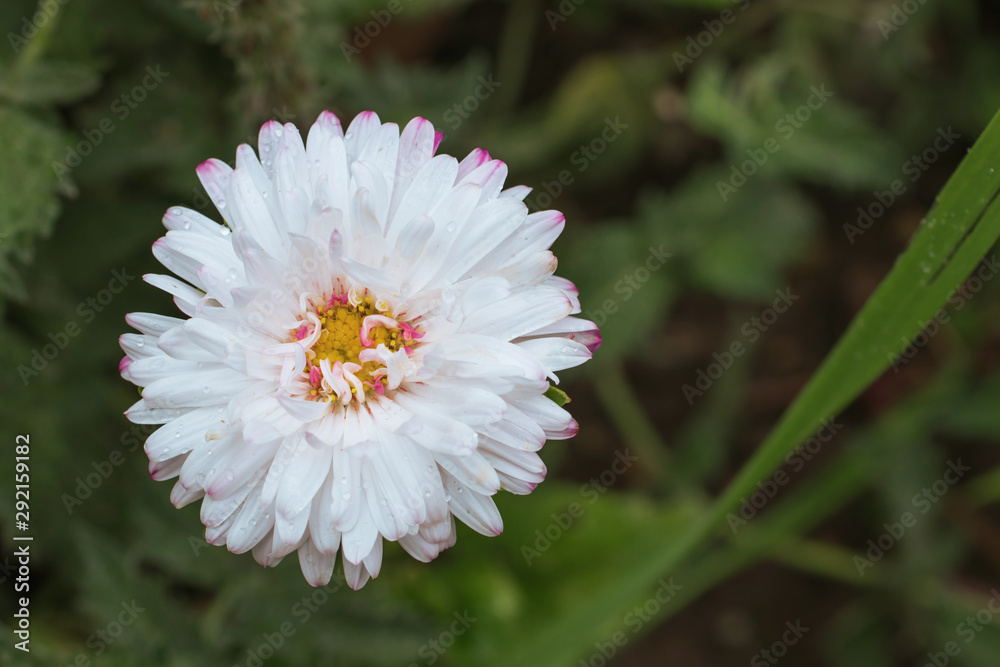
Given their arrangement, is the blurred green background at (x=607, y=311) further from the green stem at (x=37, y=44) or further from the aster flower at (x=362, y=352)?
the aster flower at (x=362, y=352)

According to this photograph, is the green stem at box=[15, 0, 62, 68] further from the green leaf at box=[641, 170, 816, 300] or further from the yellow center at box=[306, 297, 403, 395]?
the green leaf at box=[641, 170, 816, 300]

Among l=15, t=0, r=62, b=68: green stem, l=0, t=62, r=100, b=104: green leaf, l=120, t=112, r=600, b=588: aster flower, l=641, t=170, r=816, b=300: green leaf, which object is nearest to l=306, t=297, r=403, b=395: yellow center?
l=120, t=112, r=600, b=588: aster flower

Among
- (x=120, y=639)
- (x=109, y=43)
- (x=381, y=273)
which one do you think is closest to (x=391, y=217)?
(x=381, y=273)

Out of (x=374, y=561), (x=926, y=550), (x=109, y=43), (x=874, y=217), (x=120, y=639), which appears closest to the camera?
(x=374, y=561)

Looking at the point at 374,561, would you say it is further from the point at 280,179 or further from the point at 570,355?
the point at 280,179

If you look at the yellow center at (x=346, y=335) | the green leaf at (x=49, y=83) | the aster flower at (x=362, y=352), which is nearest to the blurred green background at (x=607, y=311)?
the green leaf at (x=49, y=83)

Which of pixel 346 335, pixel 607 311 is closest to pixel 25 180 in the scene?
pixel 346 335
